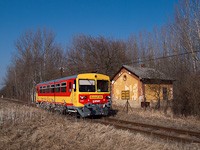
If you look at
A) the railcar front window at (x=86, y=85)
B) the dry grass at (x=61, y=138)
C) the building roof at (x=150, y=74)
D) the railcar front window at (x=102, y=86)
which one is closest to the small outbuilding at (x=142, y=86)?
the building roof at (x=150, y=74)

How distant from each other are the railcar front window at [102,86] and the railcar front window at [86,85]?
46 centimetres

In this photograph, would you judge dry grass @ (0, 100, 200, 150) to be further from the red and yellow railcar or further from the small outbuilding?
the small outbuilding

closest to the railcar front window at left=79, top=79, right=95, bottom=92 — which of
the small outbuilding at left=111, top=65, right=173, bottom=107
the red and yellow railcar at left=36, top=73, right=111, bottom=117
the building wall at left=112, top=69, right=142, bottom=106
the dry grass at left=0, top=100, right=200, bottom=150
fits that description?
the red and yellow railcar at left=36, top=73, right=111, bottom=117

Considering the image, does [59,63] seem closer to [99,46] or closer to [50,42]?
[50,42]

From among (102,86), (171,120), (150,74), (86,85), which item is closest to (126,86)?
(150,74)

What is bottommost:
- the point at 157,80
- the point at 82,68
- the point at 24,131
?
the point at 24,131

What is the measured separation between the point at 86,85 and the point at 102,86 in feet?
4.49

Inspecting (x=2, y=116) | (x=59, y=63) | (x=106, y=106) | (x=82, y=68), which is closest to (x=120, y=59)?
(x=82, y=68)

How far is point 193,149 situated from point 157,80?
1324 centimetres

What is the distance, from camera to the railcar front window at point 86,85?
1578 centimetres

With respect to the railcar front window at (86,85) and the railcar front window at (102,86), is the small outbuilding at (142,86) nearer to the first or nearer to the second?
the railcar front window at (102,86)

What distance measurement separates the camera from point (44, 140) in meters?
7.57

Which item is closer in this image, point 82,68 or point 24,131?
point 24,131

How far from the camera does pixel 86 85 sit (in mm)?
16016
